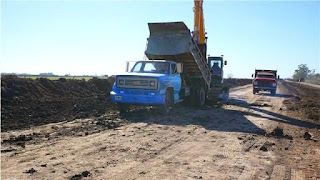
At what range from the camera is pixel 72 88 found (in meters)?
26.9

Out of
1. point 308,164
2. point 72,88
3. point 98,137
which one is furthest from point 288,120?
point 72,88

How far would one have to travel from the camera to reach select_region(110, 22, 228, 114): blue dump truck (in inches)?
464

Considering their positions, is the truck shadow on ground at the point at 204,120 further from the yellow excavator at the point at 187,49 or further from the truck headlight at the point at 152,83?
the yellow excavator at the point at 187,49

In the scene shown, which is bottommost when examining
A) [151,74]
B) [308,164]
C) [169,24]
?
[308,164]

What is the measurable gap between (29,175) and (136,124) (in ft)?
17.1

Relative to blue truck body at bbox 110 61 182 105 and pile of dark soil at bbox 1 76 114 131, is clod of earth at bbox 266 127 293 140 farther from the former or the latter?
pile of dark soil at bbox 1 76 114 131

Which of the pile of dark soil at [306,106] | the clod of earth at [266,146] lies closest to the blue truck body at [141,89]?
the clod of earth at [266,146]

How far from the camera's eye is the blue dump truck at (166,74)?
11.8m

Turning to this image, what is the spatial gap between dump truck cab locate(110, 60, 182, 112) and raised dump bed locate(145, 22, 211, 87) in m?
1.30

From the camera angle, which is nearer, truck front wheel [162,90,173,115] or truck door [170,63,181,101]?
truck front wheel [162,90,173,115]

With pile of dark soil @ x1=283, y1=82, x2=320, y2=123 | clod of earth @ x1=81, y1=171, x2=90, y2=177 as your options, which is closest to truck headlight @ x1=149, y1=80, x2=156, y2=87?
pile of dark soil @ x1=283, y1=82, x2=320, y2=123

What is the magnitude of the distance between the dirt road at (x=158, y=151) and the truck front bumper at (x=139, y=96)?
126cm

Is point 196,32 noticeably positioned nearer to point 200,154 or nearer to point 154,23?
point 154,23

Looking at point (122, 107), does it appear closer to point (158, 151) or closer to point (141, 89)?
point (141, 89)
